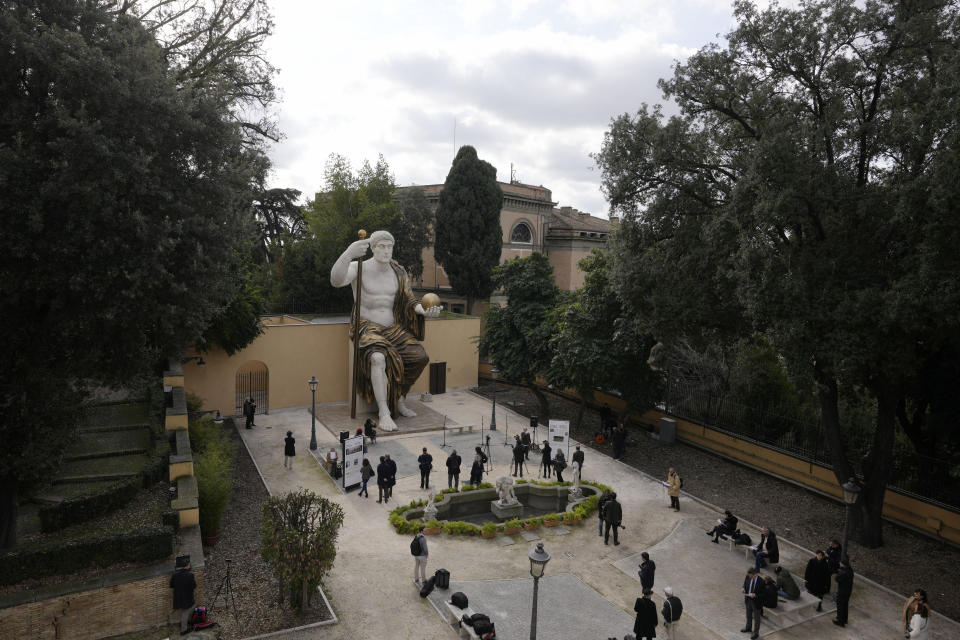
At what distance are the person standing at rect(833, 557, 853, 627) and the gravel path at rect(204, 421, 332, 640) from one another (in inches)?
333

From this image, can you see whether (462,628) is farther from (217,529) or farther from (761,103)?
(761,103)

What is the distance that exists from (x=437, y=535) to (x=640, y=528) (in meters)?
4.63

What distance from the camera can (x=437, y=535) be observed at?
12.7 meters

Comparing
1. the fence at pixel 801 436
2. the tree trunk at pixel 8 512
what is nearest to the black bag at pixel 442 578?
the tree trunk at pixel 8 512

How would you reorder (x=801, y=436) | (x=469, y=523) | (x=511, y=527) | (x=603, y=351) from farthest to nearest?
(x=603, y=351) → (x=801, y=436) → (x=469, y=523) → (x=511, y=527)

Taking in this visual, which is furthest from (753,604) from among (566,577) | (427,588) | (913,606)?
(427,588)

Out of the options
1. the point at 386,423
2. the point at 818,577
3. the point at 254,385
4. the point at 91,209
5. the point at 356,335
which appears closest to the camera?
the point at 91,209

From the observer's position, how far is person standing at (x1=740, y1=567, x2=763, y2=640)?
9.40m

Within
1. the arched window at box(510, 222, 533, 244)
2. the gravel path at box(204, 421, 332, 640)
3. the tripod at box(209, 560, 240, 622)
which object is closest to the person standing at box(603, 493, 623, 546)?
the gravel path at box(204, 421, 332, 640)

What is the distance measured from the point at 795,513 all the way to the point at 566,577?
271 inches

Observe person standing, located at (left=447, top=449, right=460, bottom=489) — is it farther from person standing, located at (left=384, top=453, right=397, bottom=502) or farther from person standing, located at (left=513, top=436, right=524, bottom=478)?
person standing, located at (left=513, top=436, right=524, bottom=478)

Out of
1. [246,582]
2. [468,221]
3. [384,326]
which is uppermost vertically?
[468,221]

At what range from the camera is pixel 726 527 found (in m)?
12.7

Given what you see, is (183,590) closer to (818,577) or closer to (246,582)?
(246,582)
